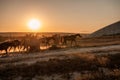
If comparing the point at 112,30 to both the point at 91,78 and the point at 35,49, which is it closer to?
the point at 35,49

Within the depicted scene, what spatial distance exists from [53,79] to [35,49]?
62.3 ft

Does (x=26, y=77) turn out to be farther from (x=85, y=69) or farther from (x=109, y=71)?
(x=109, y=71)

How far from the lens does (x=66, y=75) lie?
16484 mm

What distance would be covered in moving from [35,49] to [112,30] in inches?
1777

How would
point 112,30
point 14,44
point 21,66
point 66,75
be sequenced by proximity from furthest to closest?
point 112,30, point 14,44, point 21,66, point 66,75

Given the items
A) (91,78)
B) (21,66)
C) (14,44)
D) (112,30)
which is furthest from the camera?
(112,30)

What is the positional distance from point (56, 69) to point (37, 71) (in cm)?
142

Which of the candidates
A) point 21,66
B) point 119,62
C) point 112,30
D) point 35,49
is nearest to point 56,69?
point 21,66

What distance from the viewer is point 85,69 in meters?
18.0

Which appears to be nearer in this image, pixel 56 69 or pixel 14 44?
pixel 56 69

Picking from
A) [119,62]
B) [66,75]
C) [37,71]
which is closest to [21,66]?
[37,71]

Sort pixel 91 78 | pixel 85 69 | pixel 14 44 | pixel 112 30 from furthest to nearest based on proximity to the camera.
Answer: pixel 112 30 → pixel 14 44 → pixel 85 69 → pixel 91 78

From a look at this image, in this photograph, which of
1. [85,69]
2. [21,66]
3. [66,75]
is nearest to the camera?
[66,75]

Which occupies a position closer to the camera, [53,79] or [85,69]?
[53,79]
